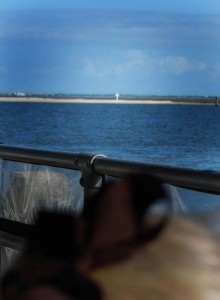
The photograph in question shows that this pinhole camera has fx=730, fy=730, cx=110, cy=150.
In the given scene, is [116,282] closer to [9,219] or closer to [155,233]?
[155,233]

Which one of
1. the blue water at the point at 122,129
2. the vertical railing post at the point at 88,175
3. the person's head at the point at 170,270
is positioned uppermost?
the person's head at the point at 170,270

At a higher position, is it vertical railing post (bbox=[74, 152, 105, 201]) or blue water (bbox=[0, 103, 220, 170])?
vertical railing post (bbox=[74, 152, 105, 201])

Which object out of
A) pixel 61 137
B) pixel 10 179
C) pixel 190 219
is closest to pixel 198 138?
pixel 61 137

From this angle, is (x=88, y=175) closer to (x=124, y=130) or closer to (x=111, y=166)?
(x=111, y=166)

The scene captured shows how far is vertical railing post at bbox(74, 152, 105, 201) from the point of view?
13.4ft

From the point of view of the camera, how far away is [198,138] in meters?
53.8

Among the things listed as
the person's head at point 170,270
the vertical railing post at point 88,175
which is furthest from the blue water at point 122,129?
the person's head at point 170,270

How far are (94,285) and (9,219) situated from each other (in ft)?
12.6

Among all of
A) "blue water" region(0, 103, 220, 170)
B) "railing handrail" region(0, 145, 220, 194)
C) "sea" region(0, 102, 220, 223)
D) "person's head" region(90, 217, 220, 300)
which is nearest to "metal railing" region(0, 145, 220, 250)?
"railing handrail" region(0, 145, 220, 194)

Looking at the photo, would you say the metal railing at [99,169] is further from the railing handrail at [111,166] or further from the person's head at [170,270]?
the person's head at [170,270]

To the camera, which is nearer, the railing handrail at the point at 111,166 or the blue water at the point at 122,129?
the railing handrail at the point at 111,166

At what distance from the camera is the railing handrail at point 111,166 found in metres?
3.28

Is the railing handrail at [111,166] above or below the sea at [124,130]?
above

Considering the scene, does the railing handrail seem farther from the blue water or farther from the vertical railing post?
the blue water
